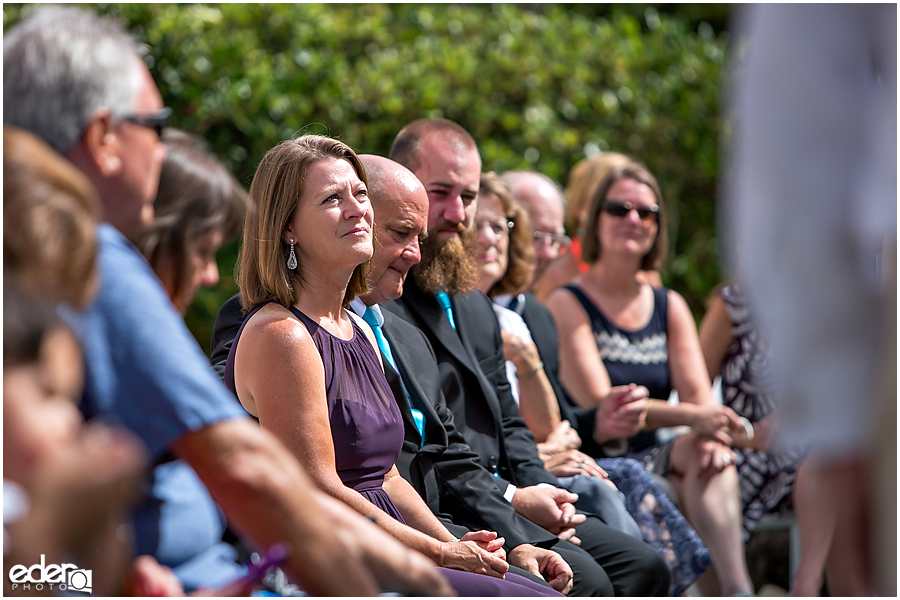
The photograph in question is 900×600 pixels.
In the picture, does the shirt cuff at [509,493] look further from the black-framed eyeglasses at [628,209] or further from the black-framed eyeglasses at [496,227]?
the black-framed eyeglasses at [628,209]

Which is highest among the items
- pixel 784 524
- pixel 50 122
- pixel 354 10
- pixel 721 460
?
pixel 354 10

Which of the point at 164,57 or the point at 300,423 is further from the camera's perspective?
the point at 164,57

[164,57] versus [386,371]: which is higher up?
[164,57]

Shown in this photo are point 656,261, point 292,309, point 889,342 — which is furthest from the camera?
point 656,261

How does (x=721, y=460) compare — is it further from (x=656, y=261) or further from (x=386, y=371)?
(x=386, y=371)

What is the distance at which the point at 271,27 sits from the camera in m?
6.82

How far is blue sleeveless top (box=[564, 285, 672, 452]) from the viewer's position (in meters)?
4.90

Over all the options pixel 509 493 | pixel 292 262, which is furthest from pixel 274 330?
pixel 509 493

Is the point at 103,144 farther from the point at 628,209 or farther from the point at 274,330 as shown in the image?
the point at 628,209

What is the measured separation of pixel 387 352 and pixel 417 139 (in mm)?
1224

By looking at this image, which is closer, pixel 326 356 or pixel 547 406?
pixel 326 356

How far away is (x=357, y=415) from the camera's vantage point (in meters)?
2.78

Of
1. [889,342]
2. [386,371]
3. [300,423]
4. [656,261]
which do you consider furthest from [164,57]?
[889,342]

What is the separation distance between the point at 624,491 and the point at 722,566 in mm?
608
